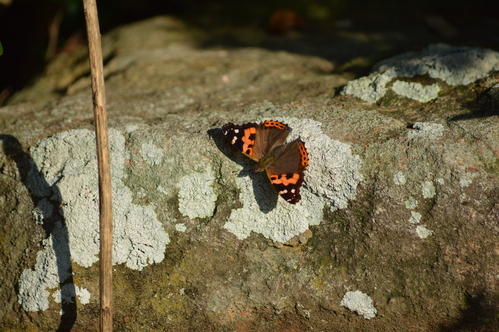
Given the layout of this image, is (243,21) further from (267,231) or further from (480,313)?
(480,313)

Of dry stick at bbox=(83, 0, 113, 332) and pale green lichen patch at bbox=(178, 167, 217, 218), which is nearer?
dry stick at bbox=(83, 0, 113, 332)

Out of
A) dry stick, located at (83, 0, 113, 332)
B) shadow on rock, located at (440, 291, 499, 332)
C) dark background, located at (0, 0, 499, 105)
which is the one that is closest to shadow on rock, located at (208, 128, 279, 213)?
dry stick, located at (83, 0, 113, 332)

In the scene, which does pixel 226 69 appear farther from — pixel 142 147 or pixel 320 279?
pixel 320 279

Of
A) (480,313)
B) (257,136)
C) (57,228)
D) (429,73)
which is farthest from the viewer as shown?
(429,73)

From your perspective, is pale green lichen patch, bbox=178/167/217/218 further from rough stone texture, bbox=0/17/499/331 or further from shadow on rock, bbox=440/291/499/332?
shadow on rock, bbox=440/291/499/332

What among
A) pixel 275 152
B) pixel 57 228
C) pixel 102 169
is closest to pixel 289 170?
pixel 275 152

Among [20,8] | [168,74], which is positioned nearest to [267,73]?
[168,74]
